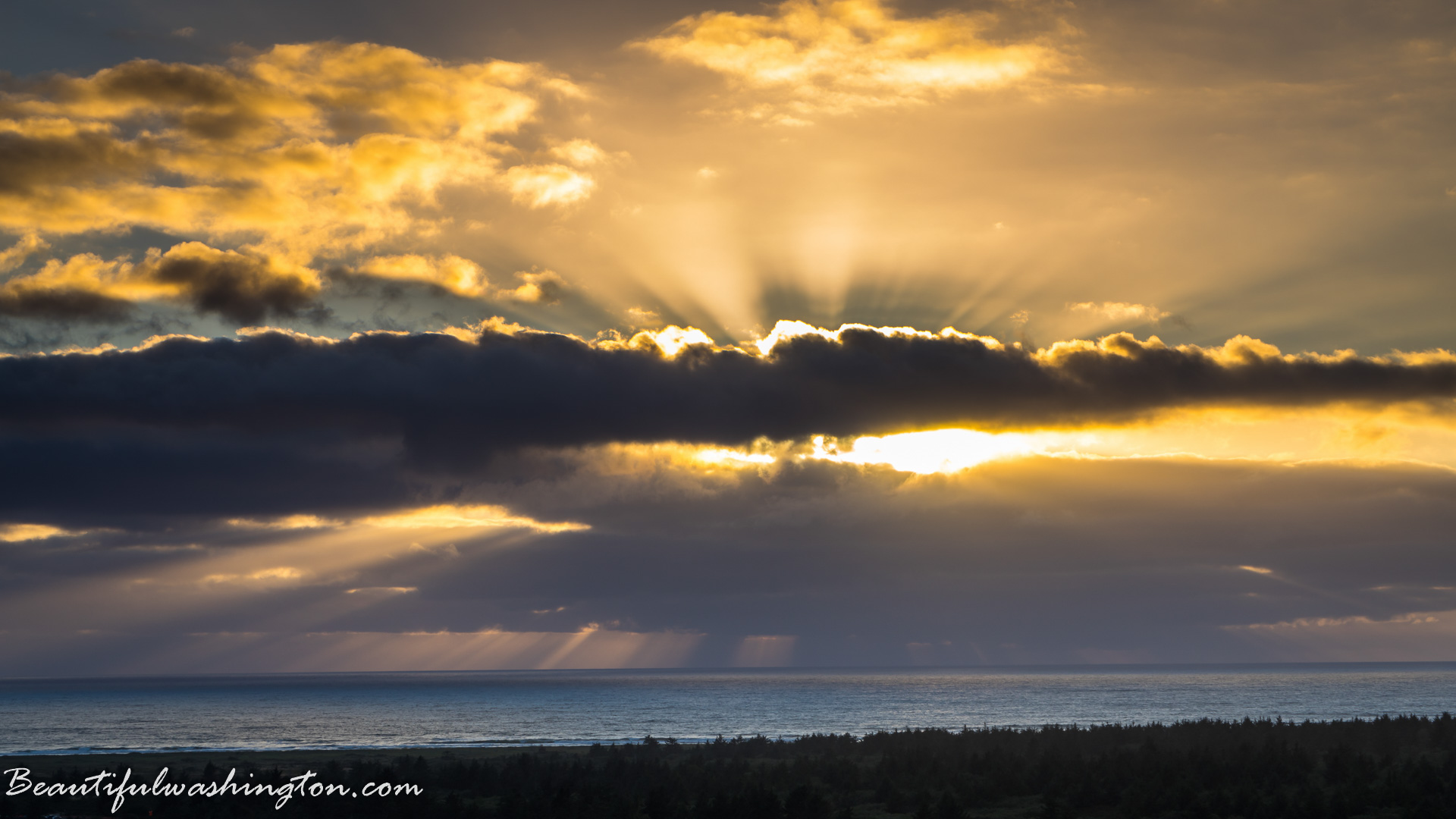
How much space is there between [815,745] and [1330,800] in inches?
1634

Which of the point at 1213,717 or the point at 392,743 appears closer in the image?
the point at 392,743

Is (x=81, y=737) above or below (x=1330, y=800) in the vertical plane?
below

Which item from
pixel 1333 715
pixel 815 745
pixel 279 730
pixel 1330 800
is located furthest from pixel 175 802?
pixel 1333 715

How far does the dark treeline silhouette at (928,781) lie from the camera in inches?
1903

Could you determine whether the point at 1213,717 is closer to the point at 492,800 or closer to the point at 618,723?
the point at 618,723

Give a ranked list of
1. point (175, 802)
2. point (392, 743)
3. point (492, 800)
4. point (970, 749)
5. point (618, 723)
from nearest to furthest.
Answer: point (175, 802)
point (492, 800)
point (970, 749)
point (392, 743)
point (618, 723)

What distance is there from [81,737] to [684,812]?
11518 centimetres

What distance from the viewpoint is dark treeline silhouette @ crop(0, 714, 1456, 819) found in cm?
4834

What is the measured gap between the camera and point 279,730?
453 feet

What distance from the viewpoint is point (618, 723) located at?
15150cm

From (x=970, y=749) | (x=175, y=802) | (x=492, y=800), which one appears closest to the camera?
(x=175, y=802)

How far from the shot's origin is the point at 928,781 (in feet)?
195

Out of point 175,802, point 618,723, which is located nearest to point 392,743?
point 618,723

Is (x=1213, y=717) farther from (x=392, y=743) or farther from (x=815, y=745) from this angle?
(x=392, y=743)
